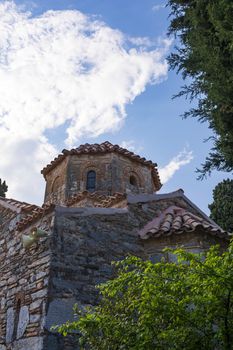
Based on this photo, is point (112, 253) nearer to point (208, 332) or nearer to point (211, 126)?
point (211, 126)

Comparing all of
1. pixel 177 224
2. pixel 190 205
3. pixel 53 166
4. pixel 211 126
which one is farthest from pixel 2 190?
pixel 211 126

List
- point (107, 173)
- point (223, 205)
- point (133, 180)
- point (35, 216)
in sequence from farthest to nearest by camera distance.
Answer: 1. point (223, 205)
2. point (133, 180)
3. point (107, 173)
4. point (35, 216)

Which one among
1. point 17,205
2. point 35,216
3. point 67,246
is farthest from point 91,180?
point 67,246

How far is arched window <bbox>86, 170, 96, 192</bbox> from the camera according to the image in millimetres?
11969

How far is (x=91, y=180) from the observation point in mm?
12062

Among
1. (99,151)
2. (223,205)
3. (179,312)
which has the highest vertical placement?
(99,151)

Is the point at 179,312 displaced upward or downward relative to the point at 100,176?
downward

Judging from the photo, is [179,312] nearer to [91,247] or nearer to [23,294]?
[91,247]

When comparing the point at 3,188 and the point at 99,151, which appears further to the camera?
the point at 3,188

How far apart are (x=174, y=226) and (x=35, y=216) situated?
8.79 feet

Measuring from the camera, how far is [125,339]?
3.89 metres

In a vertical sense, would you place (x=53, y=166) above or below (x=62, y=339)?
above

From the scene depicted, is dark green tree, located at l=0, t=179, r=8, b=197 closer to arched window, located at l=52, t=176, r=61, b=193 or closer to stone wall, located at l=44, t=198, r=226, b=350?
arched window, located at l=52, t=176, r=61, b=193

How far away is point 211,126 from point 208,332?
3.52m
